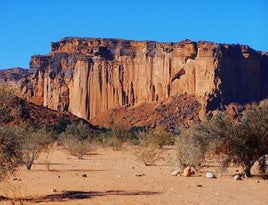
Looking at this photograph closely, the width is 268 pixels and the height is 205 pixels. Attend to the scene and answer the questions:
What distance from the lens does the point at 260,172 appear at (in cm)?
2106

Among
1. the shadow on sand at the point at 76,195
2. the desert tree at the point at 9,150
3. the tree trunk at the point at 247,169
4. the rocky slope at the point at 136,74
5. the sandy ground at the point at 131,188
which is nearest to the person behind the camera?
the desert tree at the point at 9,150

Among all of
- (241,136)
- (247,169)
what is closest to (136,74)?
(247,169)

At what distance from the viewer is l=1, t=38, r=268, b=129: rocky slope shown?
360ft

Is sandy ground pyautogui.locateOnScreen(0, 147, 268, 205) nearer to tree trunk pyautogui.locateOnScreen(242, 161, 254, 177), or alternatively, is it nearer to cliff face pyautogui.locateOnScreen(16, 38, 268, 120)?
tree trunk pyautogui.locateOnScreen(242, 161, 254, 177)

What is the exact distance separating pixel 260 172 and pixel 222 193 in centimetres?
526

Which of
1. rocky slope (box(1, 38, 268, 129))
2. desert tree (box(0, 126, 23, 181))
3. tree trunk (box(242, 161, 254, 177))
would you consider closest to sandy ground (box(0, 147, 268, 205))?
tree trunk (box(242, 161, 254, 177))

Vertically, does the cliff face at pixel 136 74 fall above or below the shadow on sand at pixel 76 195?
above

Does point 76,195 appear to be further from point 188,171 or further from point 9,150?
point 188,171

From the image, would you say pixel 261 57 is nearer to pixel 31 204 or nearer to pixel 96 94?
pixel 96 94

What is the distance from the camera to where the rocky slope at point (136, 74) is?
360ft

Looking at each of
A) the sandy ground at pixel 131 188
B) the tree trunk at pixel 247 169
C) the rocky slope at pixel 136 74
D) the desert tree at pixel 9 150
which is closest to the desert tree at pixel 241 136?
the tree trunk at pixel 247 169

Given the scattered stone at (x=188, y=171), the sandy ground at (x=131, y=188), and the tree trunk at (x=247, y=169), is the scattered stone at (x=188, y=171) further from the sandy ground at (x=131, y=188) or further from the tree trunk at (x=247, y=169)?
the tree trunk at (x=247, y=169)

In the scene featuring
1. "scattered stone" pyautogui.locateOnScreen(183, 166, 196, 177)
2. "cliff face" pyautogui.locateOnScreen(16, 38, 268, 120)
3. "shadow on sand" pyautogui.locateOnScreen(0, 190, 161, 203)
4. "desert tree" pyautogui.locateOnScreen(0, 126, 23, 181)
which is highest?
"cliff face" pyautogui.locateOnScreen(16, 38, 268, 120)

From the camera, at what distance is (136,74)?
A: 122 meters
